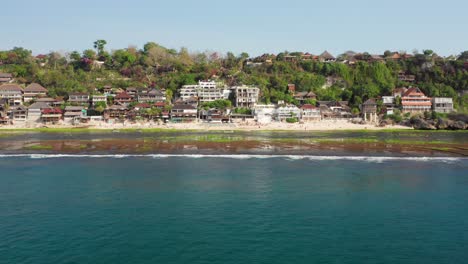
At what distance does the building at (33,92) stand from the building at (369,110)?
71912 millimetres

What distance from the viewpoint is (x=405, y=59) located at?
10044 cm

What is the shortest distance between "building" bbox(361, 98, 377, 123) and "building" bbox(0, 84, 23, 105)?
7588 cm

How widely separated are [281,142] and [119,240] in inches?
1362

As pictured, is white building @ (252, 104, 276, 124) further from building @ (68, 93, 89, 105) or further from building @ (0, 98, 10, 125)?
building @ (0, 98, 10, 125)

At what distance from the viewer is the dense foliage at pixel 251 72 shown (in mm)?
85812

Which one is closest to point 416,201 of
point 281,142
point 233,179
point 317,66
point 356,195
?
point 356,195

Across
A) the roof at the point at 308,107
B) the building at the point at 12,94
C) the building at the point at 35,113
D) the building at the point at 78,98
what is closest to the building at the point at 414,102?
the roof at the point at 308,107

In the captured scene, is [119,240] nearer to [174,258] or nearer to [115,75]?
[174,258]

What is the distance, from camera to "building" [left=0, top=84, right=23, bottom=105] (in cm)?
7850

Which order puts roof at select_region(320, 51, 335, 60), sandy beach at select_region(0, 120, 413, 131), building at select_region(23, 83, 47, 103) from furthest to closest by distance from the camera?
roof at select_region(320, 51, 335, 60) < building at select_region(23, 83, 47, 103) < sandy beach at select_region(0, 120, 413, 131)

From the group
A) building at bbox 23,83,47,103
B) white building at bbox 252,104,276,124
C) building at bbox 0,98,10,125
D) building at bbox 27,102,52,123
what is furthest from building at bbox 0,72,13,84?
white building at bbox 252,104,276,124

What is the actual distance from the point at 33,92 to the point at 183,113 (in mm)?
36850

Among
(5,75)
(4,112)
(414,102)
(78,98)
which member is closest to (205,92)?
(78,98)

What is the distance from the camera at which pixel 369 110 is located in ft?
248
